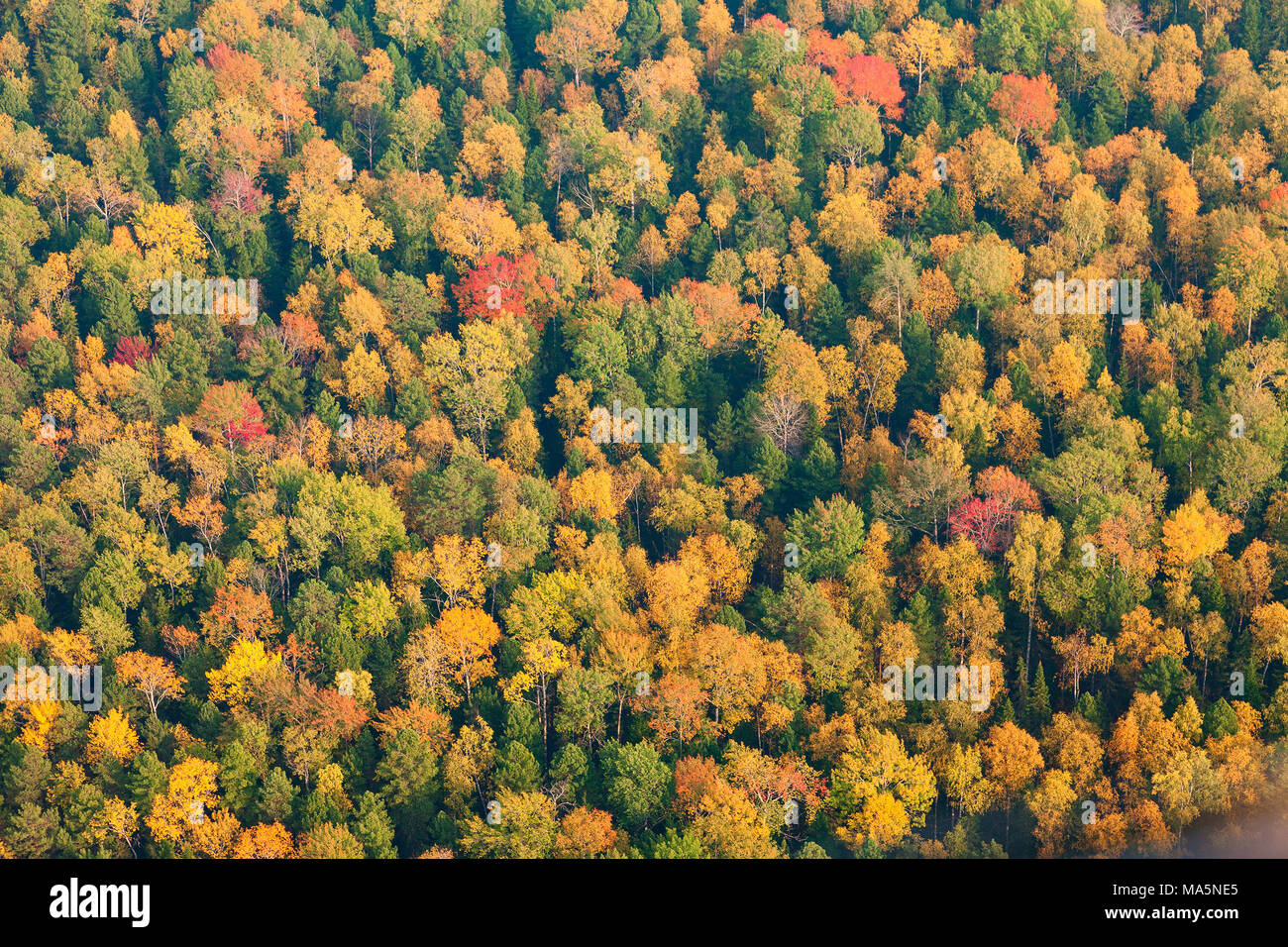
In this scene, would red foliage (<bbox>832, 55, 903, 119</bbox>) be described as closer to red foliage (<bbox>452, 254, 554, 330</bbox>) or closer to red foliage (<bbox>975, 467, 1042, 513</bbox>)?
red foliage (<bbox>452, 254, 554, 330</bbox>)

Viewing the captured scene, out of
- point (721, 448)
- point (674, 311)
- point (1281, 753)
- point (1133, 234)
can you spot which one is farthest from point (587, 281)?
point (1281, 753)

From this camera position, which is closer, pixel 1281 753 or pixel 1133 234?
pixel 1281 753

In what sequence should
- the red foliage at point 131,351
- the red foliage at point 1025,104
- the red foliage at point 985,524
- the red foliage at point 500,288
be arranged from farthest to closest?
1. the red foliage at point 1025,104
2. the red foliage at point 500,288
3. the red foliage at point 131,351
4. the red foliage at point 985,524

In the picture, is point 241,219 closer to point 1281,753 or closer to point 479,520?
point 479,520

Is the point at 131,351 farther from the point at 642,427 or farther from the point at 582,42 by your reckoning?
the point at 582,42

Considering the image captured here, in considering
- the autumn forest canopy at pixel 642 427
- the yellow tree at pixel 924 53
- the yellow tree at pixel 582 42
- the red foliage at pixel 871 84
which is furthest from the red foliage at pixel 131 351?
the yellow tree at pixel 924 53

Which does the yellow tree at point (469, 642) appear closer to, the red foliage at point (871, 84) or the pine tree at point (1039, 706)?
the pine tree at point (1039, 706)

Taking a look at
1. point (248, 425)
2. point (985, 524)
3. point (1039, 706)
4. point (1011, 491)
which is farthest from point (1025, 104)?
point (248, 425)
